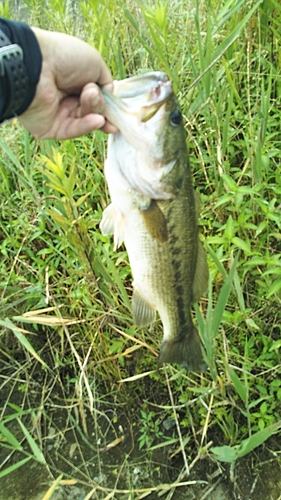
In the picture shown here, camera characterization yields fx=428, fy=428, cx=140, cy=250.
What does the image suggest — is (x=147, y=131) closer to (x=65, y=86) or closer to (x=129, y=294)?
(x=65, y=86)

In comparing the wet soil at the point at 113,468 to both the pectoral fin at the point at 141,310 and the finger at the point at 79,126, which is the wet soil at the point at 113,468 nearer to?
the pectoral fin at the point at 141,310

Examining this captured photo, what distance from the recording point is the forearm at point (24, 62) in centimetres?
145

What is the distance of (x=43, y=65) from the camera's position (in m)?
1.55

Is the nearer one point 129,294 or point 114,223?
point 114,223

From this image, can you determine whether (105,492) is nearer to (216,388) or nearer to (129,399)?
(129,399)

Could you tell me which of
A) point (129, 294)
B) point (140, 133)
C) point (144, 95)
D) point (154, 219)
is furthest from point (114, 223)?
point (129, 294)

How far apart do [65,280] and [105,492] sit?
3.60 ft

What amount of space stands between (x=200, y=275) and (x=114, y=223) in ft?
1.32

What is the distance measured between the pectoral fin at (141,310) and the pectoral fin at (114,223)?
240mm

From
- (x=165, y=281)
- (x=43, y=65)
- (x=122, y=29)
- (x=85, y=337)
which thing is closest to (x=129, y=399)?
(x=85, y=337)

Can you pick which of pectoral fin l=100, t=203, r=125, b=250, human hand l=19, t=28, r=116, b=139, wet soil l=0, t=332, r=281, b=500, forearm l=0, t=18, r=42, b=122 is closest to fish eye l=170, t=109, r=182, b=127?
A: human hand l=19, t=28, r=116, b=139

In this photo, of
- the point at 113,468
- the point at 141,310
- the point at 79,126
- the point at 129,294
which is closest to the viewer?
the point at 79,126

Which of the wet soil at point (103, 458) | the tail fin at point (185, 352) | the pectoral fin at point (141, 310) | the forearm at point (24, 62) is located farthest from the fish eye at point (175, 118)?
the wet soil at point (103, 458)

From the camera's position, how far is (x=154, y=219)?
1.52 meters
